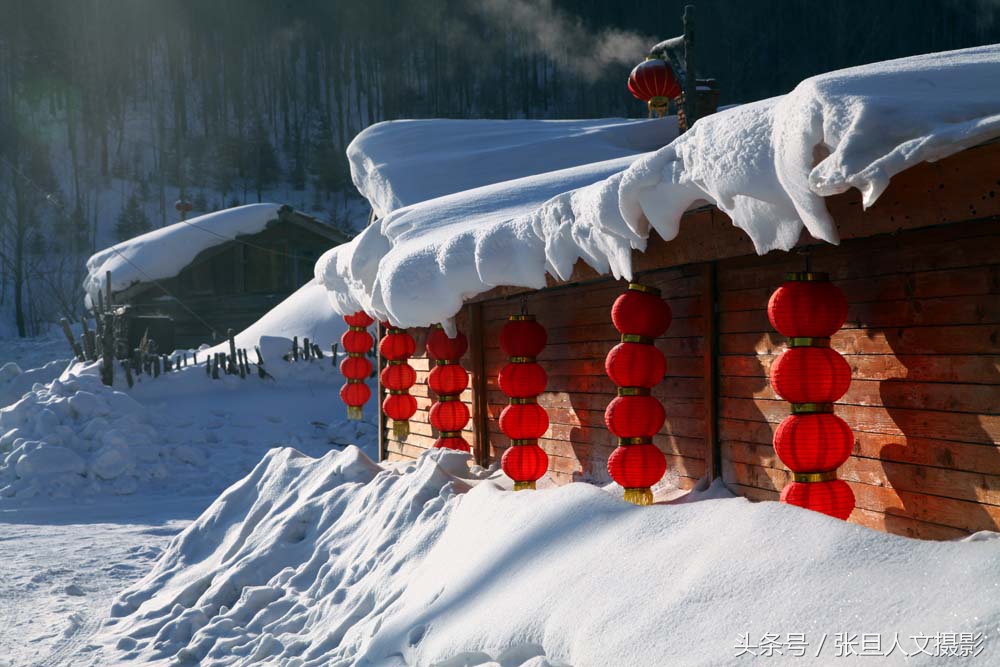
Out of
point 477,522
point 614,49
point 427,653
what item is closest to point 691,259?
point 477,522

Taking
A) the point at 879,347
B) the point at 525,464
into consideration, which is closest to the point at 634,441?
the point at 525,464

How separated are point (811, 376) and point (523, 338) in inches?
113

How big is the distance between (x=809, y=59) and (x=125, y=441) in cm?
4514

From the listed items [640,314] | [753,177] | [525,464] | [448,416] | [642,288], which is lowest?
[525,464]

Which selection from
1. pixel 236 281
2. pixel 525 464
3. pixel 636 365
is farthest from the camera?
pixel 236 281

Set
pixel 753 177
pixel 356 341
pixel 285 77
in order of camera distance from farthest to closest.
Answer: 1. pixel 285 77
2. pixel 356 341
3. pixel 753 177

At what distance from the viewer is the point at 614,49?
187 ft

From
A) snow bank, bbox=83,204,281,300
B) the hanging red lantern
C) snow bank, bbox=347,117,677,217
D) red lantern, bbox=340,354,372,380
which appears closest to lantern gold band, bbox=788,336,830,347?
snow bank, bbox=347,117,677,217

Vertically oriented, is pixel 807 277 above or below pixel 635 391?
above

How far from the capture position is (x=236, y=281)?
25.7 metres

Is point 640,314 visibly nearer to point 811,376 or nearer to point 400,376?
point 811,376

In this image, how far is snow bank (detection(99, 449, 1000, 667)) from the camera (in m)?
3.09

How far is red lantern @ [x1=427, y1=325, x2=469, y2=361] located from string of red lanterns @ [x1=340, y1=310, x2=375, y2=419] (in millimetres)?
2646

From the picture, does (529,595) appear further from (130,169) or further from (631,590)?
(130,169)
